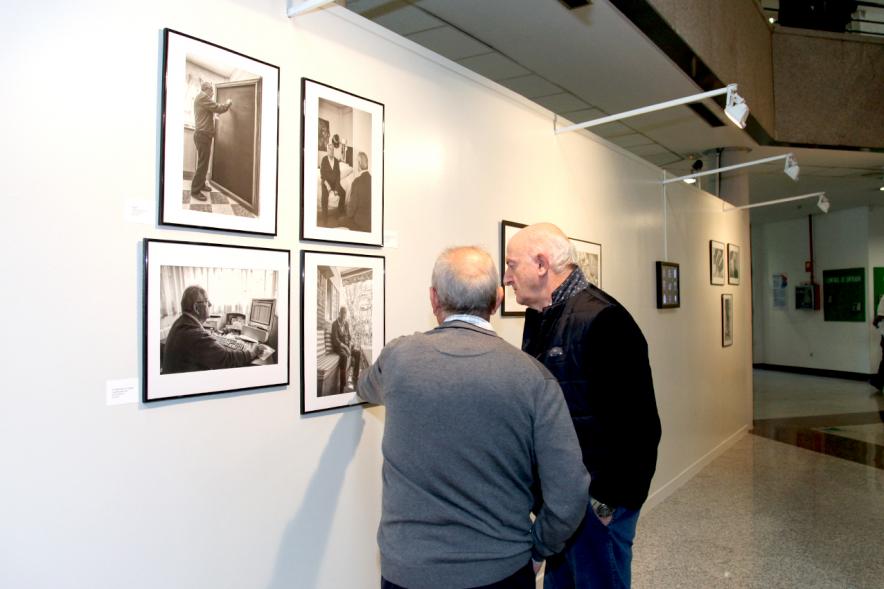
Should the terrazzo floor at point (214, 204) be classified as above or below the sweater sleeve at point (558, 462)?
above

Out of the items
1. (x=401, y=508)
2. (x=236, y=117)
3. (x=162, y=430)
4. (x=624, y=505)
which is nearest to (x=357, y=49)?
(x=236, y=117)

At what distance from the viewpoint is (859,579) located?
→ 3.43 meters

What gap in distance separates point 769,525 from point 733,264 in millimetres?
3556

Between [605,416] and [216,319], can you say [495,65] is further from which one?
[216,319]

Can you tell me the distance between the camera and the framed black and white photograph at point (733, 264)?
6.73 m

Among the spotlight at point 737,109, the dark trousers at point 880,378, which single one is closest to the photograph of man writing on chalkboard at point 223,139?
the spotlight at point 737,109

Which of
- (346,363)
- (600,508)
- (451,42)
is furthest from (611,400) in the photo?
(451,42)

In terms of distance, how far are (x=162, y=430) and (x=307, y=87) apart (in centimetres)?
124

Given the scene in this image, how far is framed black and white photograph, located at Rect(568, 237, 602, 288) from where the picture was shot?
145 inches

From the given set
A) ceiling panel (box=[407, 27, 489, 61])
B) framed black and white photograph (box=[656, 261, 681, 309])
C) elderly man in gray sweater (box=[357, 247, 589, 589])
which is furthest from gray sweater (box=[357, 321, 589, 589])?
framed black and white photograph (box=[656, 261, 681, 309])

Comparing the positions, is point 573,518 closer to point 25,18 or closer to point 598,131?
point 25,18

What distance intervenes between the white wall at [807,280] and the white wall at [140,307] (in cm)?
1161

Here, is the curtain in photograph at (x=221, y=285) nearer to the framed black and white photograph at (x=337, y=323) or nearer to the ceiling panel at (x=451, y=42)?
the framed black and white photograph at (x=337, y=323)

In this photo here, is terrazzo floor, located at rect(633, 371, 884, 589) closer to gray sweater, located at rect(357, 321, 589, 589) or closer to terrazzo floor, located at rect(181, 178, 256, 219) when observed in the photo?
gray sweater, located at rect(357, 321, 589, 589)
